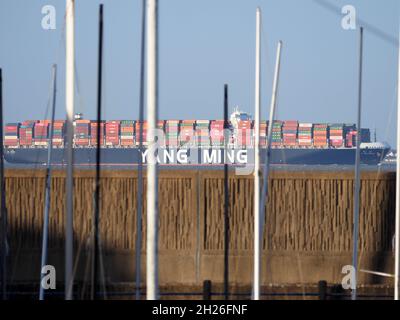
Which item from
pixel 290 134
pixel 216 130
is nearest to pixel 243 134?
pixel 216 130

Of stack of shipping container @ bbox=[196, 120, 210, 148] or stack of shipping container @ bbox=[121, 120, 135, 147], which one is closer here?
stack of shipping container @ bbox=[196, 120, 210, 148]

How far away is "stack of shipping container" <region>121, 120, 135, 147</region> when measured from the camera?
3602 inches

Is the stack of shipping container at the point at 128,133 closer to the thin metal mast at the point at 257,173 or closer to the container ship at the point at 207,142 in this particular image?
the container ship at the point at 207,142

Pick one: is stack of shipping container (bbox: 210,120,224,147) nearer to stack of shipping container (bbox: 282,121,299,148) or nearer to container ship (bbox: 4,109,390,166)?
container ship (bbox: 4,109,390,166)

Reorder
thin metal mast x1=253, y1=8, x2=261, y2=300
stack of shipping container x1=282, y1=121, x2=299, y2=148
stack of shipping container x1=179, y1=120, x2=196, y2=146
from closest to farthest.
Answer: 1. thin metal mast x1=253, y1=8, x2=261, y2=300
2. stack of shipping container x1=179, y1=120, x2=196, y2=146
3. stack of shipping container x1=282, y1=121, x2=299, y2=148

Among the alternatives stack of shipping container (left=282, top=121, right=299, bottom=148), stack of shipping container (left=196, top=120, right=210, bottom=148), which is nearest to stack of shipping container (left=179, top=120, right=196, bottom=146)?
stack of shipping container (left=196, top=120, right=210, bottom=148)

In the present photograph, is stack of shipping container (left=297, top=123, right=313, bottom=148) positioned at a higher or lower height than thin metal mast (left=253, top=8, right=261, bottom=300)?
→ higher

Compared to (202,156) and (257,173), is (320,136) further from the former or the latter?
(257,173)

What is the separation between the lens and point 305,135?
97.8 m

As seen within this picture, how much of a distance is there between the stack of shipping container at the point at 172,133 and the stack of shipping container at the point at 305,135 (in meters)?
10.8

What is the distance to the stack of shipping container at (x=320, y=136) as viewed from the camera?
98338 millimetres

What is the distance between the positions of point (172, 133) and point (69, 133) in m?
79.3

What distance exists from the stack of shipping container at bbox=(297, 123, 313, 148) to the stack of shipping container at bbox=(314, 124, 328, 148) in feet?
2.31
